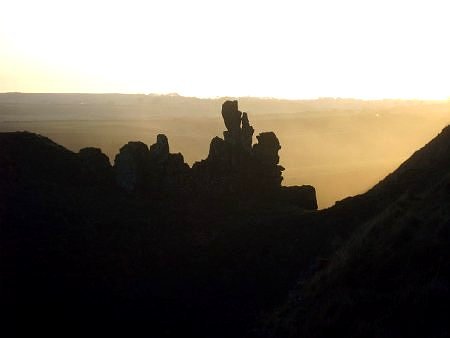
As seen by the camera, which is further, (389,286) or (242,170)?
(242,170)

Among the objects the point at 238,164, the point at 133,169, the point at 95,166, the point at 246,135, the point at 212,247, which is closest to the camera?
the point at 212,247

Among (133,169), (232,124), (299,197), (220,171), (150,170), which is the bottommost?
(299,197)

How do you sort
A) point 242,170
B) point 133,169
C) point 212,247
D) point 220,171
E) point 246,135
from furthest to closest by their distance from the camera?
point 246,135
point 242,170
point 220,171
point 133,169
point 212,247

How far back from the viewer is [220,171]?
169ft

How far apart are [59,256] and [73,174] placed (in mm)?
15266

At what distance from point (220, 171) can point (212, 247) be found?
13.5m

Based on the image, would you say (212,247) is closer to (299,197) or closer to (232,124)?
(299,197)

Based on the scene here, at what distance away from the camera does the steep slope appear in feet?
56.3

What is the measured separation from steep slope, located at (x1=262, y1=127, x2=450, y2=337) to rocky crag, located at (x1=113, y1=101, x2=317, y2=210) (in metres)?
23.0

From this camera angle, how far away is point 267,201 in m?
51.6

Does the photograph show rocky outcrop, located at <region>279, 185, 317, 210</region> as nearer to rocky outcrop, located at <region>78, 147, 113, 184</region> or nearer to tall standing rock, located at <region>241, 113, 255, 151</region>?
tall standing rock, located at <region>241, 113, 255, 151</region>

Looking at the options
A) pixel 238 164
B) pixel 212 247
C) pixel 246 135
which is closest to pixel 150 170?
pixel 238 164

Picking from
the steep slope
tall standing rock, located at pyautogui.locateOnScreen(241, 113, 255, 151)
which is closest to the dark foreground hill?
the steep slope

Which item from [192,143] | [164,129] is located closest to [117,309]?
[192,143]
